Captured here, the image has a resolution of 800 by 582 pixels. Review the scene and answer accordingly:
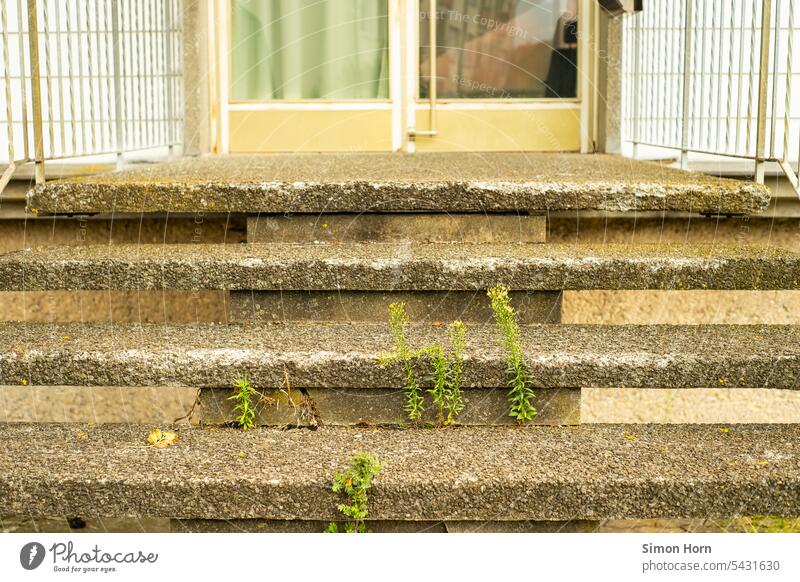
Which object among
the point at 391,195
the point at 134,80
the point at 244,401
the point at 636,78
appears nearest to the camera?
the point at 244,401

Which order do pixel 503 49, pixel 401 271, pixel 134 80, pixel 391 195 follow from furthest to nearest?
pixel 503 49
pixel 134 80
pixel 391 195
pixel 401 271

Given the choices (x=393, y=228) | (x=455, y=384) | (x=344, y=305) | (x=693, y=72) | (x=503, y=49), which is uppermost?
(x=503, y=49)

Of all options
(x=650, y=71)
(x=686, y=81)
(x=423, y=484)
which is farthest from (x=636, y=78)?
(x=423, y=484)

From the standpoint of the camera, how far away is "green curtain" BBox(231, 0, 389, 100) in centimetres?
445

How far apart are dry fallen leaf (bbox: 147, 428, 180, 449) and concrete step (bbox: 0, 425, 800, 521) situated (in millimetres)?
53

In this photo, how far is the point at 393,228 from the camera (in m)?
2.81

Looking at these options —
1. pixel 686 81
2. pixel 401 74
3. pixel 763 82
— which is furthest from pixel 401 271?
pixel 401 74

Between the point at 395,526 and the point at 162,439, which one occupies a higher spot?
the point at 162,439

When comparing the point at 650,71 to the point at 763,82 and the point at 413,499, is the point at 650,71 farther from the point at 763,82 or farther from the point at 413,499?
the point at 413,499

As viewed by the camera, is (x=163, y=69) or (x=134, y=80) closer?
(x=134, y=80)

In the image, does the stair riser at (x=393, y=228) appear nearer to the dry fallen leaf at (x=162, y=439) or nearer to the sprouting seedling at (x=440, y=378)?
the sprouting seedling at (x=440, y=378)

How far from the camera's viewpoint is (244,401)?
7.20 feet

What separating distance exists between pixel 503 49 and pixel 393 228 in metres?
1.92

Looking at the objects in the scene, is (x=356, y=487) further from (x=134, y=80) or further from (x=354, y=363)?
(x=134, y=80)
